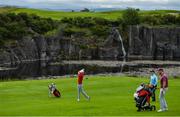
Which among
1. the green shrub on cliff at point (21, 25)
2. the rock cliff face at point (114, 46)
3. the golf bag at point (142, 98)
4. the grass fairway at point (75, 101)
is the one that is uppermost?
the golf bag at point (142, 98)

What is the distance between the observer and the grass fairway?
103ft

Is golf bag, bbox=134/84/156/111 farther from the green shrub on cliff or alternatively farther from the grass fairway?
the green shrub on cliff

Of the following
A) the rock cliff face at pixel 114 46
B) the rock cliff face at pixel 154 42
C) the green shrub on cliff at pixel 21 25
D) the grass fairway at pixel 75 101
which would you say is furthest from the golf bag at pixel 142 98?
the rock cliff face at pixel 154 42

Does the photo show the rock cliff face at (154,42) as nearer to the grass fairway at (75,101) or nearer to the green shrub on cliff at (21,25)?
the green shrub on cliff at (21,25)

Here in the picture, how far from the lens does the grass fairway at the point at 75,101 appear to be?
103 feet

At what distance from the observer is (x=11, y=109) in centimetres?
3350

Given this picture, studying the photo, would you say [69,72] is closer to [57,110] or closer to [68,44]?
[68,44]

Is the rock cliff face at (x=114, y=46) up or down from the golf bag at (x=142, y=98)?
down

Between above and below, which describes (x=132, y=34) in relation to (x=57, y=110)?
below

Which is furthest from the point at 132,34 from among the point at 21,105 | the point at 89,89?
the point at 21,105

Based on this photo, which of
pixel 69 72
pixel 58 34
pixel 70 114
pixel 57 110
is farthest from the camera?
pixel 58 34

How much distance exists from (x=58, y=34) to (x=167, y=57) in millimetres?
35878

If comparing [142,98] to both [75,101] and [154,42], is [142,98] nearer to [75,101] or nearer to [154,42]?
[75,101]

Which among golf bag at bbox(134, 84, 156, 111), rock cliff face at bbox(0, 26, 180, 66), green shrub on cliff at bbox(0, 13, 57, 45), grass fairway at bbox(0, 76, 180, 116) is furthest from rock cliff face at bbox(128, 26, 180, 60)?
golf bag at bbox(134, 84, 156, 111)
